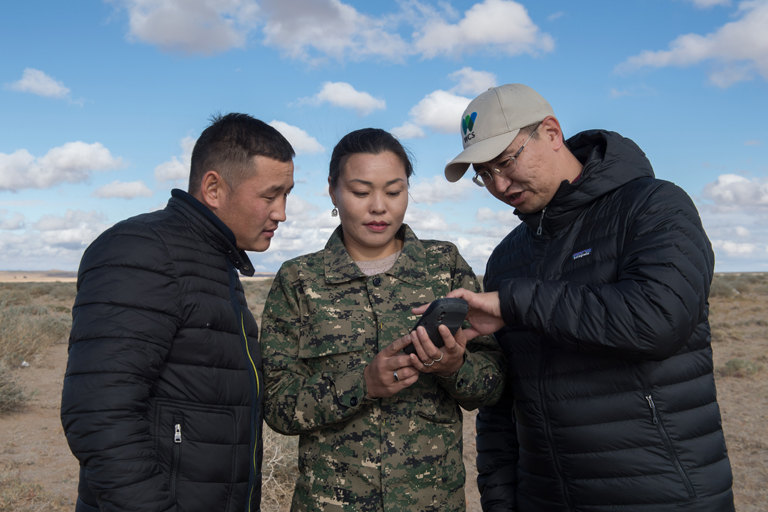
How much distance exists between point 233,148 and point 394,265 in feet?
2.99

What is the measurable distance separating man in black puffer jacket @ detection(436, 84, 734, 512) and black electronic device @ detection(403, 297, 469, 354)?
14cm

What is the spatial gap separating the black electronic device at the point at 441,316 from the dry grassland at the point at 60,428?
401 cm

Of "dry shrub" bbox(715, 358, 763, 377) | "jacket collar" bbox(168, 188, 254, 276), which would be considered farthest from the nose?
"dry shrub" bbox(715, 358, 763, 377)

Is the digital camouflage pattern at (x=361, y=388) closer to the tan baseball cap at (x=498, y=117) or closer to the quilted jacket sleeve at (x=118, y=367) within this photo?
the tan baseball cap at (x=498, y=117)

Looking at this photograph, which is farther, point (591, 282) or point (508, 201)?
point (508, 201)

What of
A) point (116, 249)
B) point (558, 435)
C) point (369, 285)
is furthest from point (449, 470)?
point (116, 249)

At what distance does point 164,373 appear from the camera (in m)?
1.93

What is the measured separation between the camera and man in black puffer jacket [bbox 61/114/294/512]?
5.55 feet

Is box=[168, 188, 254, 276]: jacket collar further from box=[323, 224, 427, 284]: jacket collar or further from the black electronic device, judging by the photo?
the black electronic device

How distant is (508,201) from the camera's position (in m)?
2.56

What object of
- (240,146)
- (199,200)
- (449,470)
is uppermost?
(240,146)

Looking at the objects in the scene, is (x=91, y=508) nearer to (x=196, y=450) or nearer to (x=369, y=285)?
(x=196, y=450)

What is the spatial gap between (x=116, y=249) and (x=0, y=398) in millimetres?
7979

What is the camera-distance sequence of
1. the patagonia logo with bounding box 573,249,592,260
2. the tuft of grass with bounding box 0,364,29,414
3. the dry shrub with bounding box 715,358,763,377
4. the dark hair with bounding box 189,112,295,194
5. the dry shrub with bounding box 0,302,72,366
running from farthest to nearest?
the dry shrub with bounding box 0,302,72,366, the dry shrub with bounding box 715,358,763,377, the tuft of grass with bounding box 0,364,29,414, the dark hair with bounding box 189,112,295,194, the patagonia logo with bounding box 573,249,592,260
